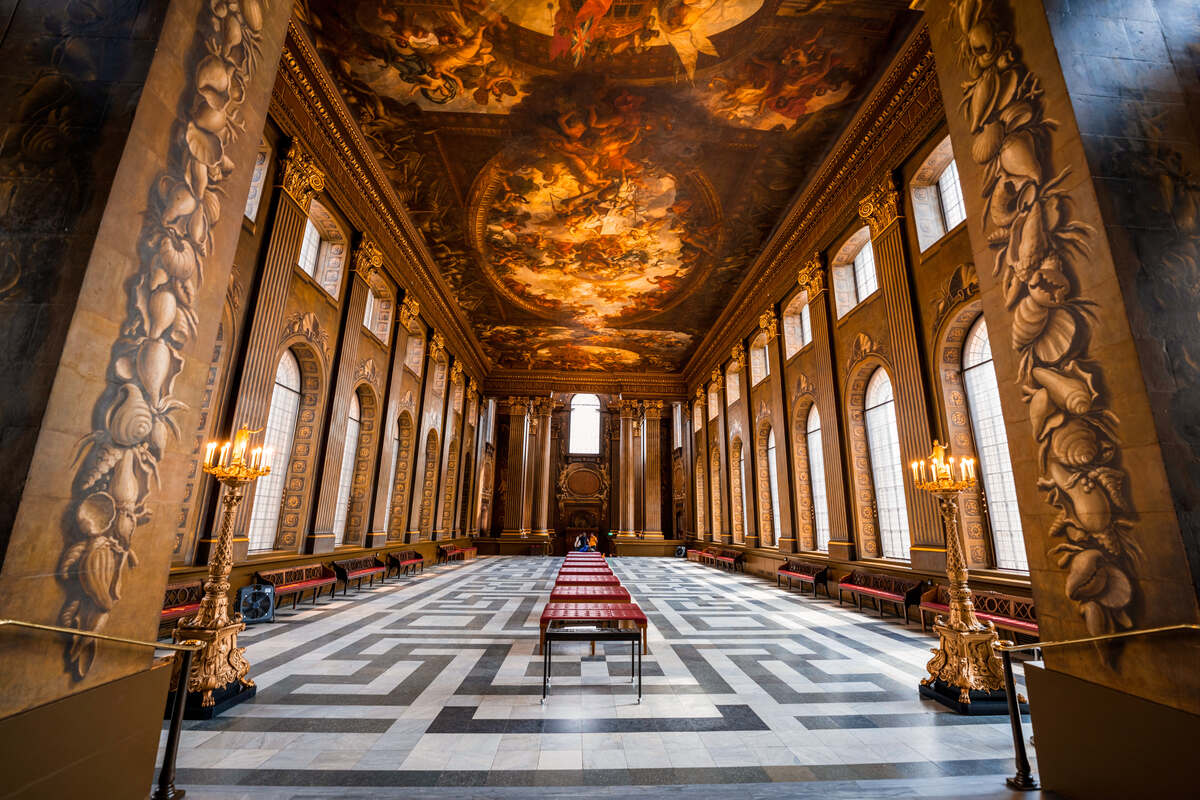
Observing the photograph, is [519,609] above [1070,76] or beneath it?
beneath

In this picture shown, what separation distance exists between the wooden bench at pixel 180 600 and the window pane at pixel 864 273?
38.9 ft

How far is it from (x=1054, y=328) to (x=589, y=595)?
4672 millimetres

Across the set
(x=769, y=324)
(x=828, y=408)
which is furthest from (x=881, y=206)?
(x=769, y=324)

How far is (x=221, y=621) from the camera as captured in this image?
3984 millimetres

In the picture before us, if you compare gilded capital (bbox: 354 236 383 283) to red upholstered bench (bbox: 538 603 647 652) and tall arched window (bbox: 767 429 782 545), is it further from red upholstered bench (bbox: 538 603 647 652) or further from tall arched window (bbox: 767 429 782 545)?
tall arched window (bbox: 767 429 782 545)

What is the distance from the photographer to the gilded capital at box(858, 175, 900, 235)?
841 centimetres

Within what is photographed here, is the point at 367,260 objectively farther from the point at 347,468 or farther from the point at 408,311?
the point at 347,468

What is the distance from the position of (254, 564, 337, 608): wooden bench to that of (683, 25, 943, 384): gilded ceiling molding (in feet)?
40.9

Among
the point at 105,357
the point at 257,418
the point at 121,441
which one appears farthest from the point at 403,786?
the point at 257,418

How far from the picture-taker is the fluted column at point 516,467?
22.4 metres

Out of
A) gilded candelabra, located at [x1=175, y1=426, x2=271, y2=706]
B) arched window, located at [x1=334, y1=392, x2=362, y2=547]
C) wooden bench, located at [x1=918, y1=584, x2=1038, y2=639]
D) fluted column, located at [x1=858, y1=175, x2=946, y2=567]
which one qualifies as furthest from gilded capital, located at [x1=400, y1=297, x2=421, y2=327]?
wooden bench, located at [x1=918, y1=584, x2=1038, y2=639]

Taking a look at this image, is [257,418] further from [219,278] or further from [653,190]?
[653,190]

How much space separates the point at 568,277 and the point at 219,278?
12373 millimetres

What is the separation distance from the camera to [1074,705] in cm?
261
